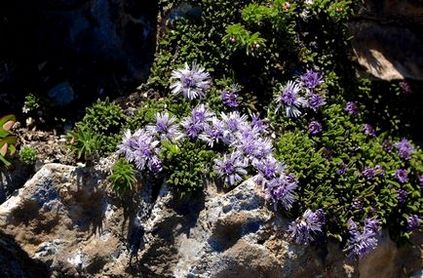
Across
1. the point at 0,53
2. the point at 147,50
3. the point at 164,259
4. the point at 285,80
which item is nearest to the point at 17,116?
the point at 0,53

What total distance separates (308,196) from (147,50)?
229cm

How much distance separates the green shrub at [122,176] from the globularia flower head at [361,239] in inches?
83.7

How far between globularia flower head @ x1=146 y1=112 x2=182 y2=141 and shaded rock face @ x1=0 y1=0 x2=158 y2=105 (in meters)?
0.77

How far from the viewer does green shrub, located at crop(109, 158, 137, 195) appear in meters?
5.93

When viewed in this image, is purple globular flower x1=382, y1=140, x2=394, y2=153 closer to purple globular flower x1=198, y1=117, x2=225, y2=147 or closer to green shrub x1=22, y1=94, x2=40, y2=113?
purple globular flower x1=198, y1=117, x2=225, y2=147

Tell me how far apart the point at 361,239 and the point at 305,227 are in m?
0.63

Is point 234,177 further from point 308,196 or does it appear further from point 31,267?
point 31,267

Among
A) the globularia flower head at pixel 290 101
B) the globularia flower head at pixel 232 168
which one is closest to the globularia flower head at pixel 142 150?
the globularia flower head at pixel 232 168

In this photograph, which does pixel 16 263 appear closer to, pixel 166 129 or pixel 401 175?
pixel 166 129

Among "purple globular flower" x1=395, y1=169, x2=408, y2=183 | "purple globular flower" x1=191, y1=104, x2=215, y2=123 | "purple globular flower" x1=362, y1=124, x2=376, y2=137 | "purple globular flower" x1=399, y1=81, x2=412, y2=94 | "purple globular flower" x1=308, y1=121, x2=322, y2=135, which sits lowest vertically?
"purple globular flower" x1=395, y1=169, x2=408, y2=183

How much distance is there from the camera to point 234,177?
6.01 meters

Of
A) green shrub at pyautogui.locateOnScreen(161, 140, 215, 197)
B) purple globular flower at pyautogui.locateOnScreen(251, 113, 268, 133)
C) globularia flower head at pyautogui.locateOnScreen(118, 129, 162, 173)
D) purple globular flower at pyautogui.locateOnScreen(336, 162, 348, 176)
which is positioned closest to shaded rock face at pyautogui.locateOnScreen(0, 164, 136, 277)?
globularia flower head at pyautogui.locateOnScreen(118, 129, 162, 173)

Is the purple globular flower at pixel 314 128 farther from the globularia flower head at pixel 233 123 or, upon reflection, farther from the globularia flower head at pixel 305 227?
the globularia flower head at pixel 305 227

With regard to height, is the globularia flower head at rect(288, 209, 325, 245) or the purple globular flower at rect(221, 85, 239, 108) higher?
the purple globular flower at rect(221, 85, 239, 108)
